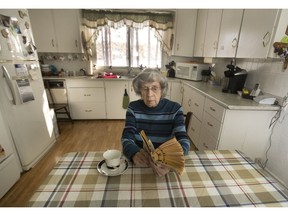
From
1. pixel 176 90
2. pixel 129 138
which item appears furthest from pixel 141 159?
pixel 176 90

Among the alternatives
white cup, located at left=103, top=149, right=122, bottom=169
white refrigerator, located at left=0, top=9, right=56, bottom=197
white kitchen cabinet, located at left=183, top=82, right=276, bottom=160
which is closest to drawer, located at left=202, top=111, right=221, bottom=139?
white kitchen cabinet, located at left=183, top=82, right=276, bottom=160

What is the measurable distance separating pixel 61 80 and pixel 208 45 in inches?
104

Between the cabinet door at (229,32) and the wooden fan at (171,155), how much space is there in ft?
5.83

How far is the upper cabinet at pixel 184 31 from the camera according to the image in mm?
2982

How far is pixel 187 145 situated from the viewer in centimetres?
93

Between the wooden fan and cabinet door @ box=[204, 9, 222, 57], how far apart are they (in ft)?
7.12

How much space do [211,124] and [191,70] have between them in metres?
1.46

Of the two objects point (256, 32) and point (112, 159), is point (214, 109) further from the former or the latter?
point (112, 159)

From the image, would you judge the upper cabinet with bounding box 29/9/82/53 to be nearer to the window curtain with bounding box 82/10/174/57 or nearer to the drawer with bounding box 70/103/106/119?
the window curtain with bounding box 82/10/174/57

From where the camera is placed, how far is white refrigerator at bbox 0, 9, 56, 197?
1530 mm

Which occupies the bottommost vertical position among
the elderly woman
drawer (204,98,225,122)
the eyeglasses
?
drawer (204,98,225,122)

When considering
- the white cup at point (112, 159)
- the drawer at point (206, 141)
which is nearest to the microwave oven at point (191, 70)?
the drawer at point (206, 141)

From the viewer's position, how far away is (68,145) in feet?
7.85

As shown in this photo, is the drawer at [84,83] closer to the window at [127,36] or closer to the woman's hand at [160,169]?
the window at [127,36]
